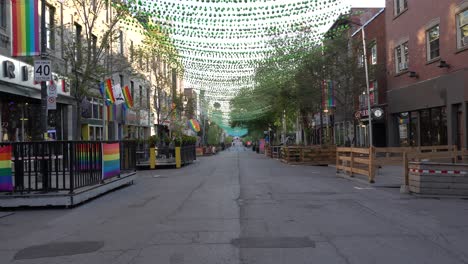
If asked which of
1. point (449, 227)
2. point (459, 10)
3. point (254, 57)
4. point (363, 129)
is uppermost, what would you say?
point (459, 10)

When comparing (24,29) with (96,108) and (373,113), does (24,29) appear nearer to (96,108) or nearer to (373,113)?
(96,108)

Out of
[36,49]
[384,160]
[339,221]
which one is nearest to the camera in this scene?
[339,221]

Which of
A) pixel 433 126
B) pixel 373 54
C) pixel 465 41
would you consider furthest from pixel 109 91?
pixel 373 54

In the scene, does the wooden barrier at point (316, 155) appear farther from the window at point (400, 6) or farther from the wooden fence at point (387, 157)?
the window at point (400, 6)

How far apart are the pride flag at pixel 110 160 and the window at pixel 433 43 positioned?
590 inches

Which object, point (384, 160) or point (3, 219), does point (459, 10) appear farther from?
point (3, 219)

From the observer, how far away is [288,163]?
29.0 m

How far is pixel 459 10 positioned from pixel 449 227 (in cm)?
1369

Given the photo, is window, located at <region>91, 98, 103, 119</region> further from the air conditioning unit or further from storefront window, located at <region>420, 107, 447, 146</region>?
the air conditioning unit

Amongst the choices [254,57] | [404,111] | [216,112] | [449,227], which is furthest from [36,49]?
[216,112]

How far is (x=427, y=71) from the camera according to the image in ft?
71.8

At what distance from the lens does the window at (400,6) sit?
24500mm

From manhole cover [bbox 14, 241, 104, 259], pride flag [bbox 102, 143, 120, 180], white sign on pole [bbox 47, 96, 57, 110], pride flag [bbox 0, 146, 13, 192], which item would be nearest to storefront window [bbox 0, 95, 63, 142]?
white sign on pole [bbox 47, 96, 57, 110]

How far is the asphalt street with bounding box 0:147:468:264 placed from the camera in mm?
6004
